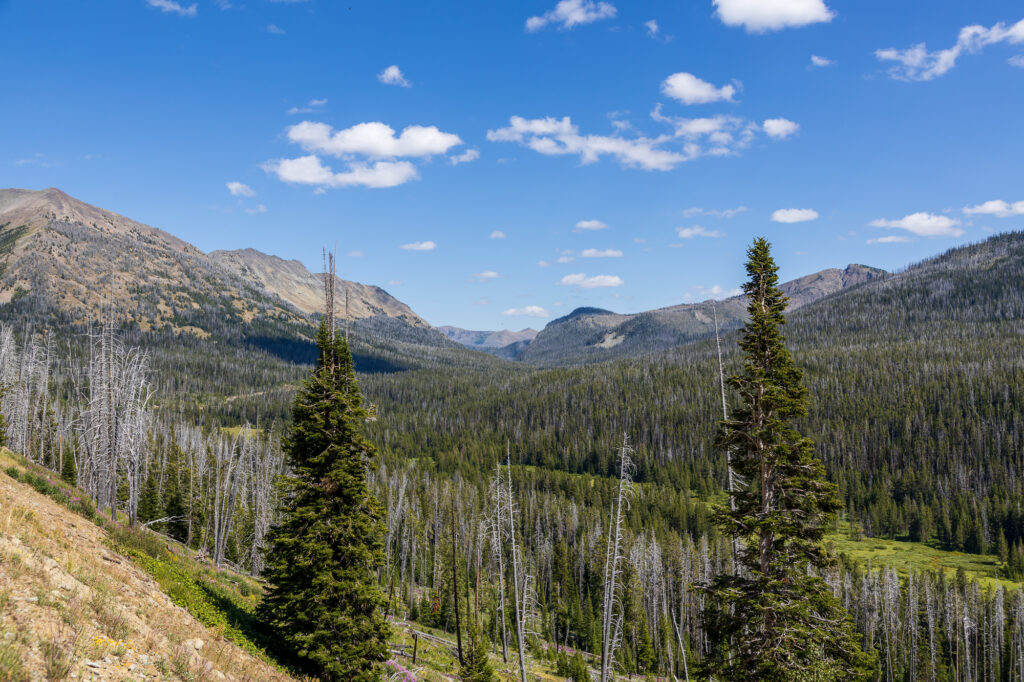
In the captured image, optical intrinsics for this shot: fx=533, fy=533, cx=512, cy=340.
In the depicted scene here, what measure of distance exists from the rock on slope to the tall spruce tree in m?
13.4

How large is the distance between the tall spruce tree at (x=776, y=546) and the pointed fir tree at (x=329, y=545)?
1223 cm

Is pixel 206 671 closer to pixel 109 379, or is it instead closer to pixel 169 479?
pixel 109 379

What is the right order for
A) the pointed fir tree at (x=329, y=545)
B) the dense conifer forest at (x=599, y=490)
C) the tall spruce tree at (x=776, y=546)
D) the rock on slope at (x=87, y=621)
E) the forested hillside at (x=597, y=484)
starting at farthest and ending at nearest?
the forested hillside at (x=597, y=484), the dense conifer forest at (x=599, y=490), the pointed fir tree at (x=329, y=545), the tall spruce tree at (x=776, y=546), the rock on slope at (x=87, y=621)

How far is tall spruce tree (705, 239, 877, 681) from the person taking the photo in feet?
48.0

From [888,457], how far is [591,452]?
78.2m

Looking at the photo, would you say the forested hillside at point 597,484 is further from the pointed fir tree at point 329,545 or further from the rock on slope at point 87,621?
the rock on slope at point 87,621

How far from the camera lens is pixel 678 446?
16088 cm

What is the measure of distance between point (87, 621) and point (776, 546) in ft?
54.7

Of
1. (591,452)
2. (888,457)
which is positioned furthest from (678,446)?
(888,457)

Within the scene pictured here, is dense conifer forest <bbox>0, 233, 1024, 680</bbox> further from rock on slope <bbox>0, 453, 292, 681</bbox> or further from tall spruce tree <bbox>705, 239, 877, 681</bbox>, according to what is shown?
rock on slope <bbox>0, 453, 292, 681</bbox>

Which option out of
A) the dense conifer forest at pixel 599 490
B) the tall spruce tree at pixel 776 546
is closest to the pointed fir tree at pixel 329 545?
the dense conifer forest at pixel 599 490

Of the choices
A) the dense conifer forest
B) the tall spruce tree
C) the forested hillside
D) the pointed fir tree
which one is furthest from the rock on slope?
the forested hillside

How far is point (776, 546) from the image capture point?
51.1 feet

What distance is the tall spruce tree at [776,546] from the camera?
48.0 ft
